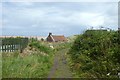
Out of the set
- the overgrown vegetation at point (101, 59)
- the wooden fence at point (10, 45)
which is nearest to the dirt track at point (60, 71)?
the overgrown vegetation at point (101, 59)

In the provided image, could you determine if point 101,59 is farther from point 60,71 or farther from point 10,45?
point 10,45

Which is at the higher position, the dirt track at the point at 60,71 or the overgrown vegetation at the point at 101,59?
the overgrown vegetation at the point at 101,59

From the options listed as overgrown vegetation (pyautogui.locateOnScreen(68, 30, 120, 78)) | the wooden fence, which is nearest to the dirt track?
overgrown vegetation (pyautogui.locateOnScreen(68, 30, 120, 78))

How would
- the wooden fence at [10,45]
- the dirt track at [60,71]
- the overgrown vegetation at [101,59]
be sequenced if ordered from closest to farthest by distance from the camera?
the overgrown vegetation at [101,59] → the dirt track at [60,71] → the wooden fence at [10,45]

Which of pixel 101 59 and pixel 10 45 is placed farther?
pixel 10 45

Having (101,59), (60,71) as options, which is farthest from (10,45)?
(101,59)

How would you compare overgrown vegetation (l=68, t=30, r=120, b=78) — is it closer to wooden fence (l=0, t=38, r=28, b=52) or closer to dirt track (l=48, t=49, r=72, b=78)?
Answer: dirt track (l=48, t=49, r=72, b=78)

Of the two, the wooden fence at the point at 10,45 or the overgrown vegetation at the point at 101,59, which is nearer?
the overgrown vegetation at the point at 101,59

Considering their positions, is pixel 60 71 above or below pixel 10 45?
below

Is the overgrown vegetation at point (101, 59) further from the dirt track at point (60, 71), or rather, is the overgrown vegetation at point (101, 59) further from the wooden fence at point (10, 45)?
the wooden fence at point (10, 45)

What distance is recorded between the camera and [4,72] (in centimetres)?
1123

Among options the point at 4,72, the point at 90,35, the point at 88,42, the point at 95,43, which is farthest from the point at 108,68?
the point at 90,35

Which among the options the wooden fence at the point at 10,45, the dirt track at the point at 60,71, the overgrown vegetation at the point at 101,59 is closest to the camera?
the overgrown vegetation at the point at 101,59

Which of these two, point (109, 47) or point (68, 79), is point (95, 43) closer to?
point (109, 47)
